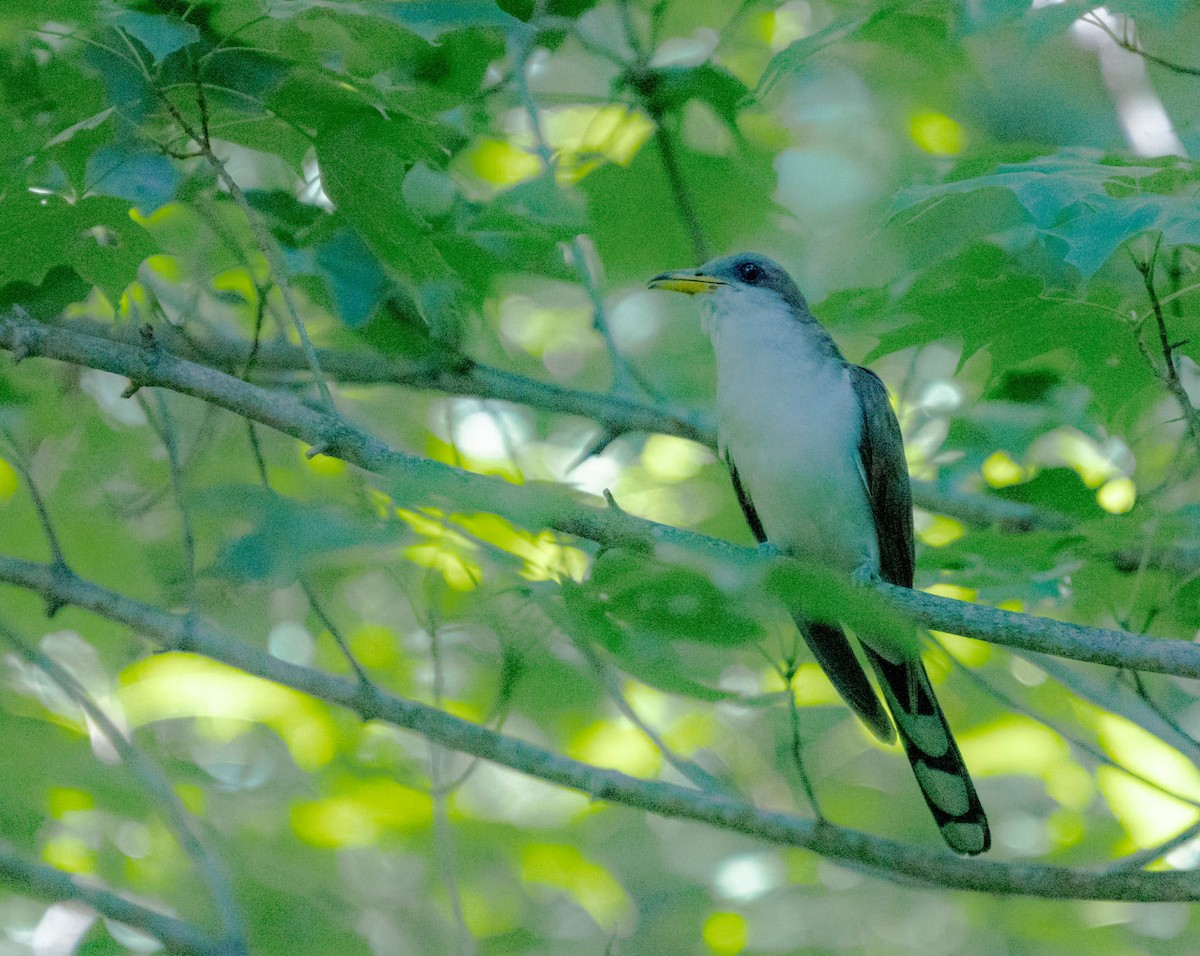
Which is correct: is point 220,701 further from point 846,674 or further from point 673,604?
point 673,604

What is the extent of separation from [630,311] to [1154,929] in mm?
5176

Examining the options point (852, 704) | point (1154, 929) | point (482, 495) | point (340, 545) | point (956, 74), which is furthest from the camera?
point (1154, 929)

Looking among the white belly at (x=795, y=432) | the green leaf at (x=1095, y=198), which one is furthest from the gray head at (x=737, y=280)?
the green leaf at (x=1095, y=198)

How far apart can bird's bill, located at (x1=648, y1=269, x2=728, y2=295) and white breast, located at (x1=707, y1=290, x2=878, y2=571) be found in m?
0.07

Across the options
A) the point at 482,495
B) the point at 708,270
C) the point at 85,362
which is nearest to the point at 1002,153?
the point at 708,270

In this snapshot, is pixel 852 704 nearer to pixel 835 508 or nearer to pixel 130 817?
pixel 835 508

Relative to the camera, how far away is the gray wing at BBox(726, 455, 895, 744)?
4828mm

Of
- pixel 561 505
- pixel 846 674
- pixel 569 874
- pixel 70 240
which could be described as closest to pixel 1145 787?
pixel 846 674

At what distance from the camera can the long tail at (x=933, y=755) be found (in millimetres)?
4969

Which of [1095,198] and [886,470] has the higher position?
[1095,198]

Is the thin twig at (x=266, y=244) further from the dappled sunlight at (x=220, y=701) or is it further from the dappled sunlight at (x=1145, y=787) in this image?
the dappled sunlight at (x=1145, y=787)

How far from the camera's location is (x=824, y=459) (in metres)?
4.94

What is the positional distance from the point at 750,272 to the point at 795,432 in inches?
30.0

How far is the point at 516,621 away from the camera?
3.68 m
